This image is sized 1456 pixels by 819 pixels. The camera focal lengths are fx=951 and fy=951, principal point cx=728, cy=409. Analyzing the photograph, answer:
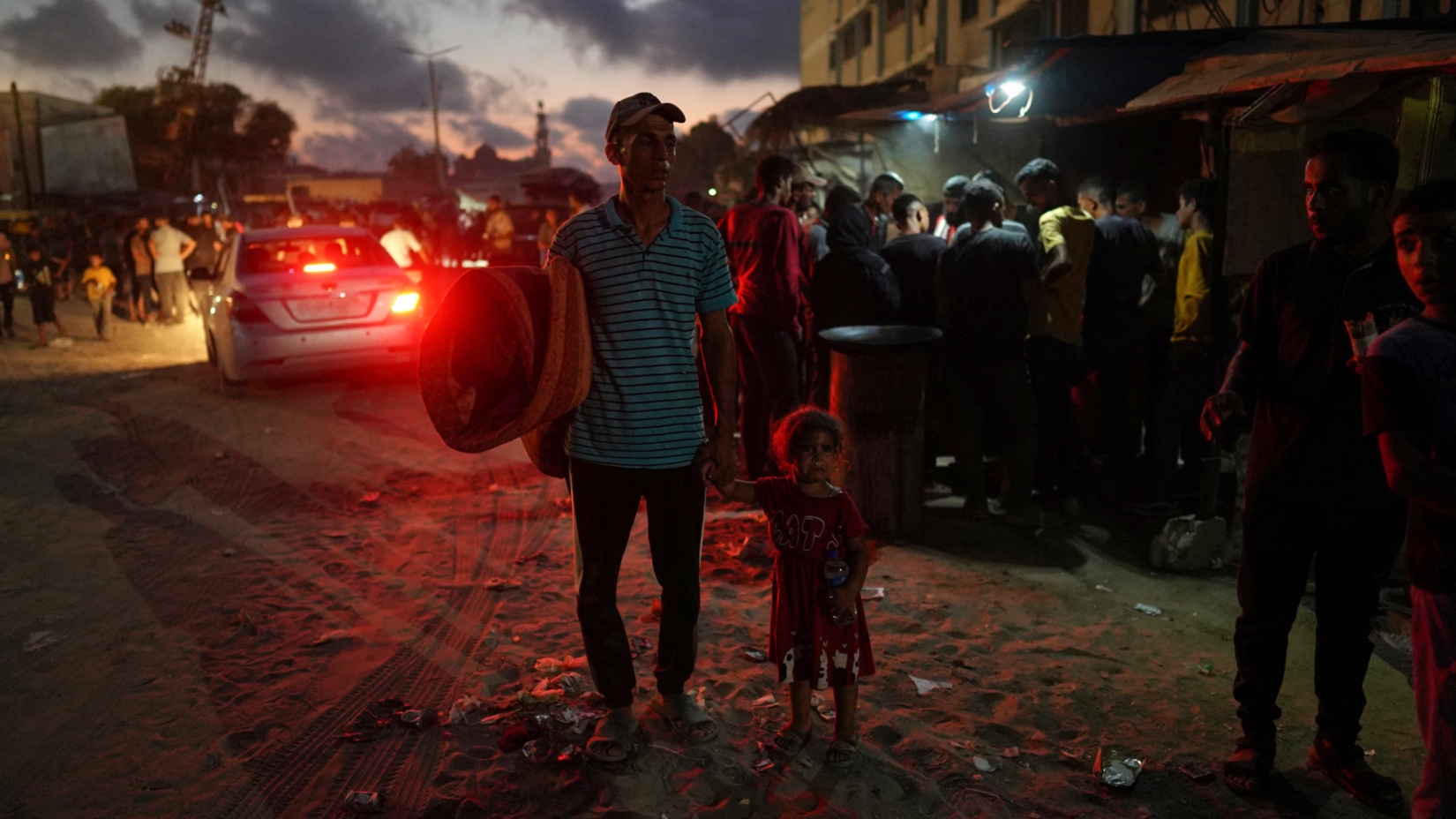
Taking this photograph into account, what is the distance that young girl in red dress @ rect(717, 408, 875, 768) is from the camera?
10.3 ft

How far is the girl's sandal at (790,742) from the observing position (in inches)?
132

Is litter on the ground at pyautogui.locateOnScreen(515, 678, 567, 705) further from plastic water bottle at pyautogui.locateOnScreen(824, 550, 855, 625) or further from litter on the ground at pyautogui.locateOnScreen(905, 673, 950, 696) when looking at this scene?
litter on the ground at pyautogui.locateOnScreen(905, 673, 950, 696)

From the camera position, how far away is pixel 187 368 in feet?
39.5

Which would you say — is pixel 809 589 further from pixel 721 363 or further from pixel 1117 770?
pixel 1117 770

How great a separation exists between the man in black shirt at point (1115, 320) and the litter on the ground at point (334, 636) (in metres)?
4.67

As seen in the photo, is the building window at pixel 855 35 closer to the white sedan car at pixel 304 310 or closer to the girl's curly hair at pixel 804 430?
the white sedan car at pixel 304 310

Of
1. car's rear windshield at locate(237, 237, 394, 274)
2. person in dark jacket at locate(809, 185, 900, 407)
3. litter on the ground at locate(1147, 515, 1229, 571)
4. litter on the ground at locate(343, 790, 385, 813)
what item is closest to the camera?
litter on the ground at locate(343, 790, 385, 813)

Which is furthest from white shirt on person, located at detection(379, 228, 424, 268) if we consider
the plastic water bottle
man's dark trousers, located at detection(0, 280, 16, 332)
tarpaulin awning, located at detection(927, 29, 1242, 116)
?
the plastic water bottle

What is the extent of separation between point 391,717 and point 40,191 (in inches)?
1790

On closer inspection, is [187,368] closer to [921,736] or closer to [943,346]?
[943,346]

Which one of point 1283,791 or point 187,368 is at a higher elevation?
point 187,368

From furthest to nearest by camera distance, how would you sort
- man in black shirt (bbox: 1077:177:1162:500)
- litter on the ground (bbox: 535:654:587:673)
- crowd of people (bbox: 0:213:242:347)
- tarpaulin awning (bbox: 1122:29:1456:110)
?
crowd of people (bbox: 0:213:242:347), man in black shirt (bbox: 1077:177:1162:500), tarpaulin awning (bbox: 1122:29:1456:110), litter on the ground (bbox: 535:654:587:673)

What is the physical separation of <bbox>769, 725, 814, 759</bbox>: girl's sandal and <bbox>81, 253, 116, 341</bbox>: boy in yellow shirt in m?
14.7

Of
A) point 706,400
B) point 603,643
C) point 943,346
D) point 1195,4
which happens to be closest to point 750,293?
point 943,346
